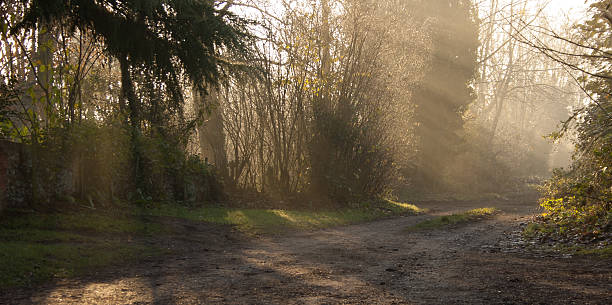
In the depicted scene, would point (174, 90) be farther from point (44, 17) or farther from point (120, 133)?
point (44, 17)

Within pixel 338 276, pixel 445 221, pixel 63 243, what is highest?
pixel 63 243

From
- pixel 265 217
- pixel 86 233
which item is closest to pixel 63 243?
pixel 86 233

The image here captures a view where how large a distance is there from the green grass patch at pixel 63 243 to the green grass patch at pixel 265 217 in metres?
1.80

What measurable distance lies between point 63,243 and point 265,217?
18.7 ft

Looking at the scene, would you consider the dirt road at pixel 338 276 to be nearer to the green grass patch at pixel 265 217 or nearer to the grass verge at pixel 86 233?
the grass verge at pixel 86 233

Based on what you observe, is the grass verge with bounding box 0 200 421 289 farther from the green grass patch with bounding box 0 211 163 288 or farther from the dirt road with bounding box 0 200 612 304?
the dirt road with bounding box 0 200 612 304

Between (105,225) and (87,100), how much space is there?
17.3 feet

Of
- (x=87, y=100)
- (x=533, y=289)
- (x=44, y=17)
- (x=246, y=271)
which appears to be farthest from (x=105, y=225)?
(x=533, y=289)

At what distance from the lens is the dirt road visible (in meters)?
4.94

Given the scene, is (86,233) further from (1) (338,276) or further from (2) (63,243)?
(1) (338,276)

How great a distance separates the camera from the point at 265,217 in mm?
12289

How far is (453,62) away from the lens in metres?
29.7

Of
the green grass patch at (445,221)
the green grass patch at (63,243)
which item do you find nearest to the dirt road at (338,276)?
the green grass patch at (63,243)

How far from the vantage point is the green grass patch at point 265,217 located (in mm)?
11211
